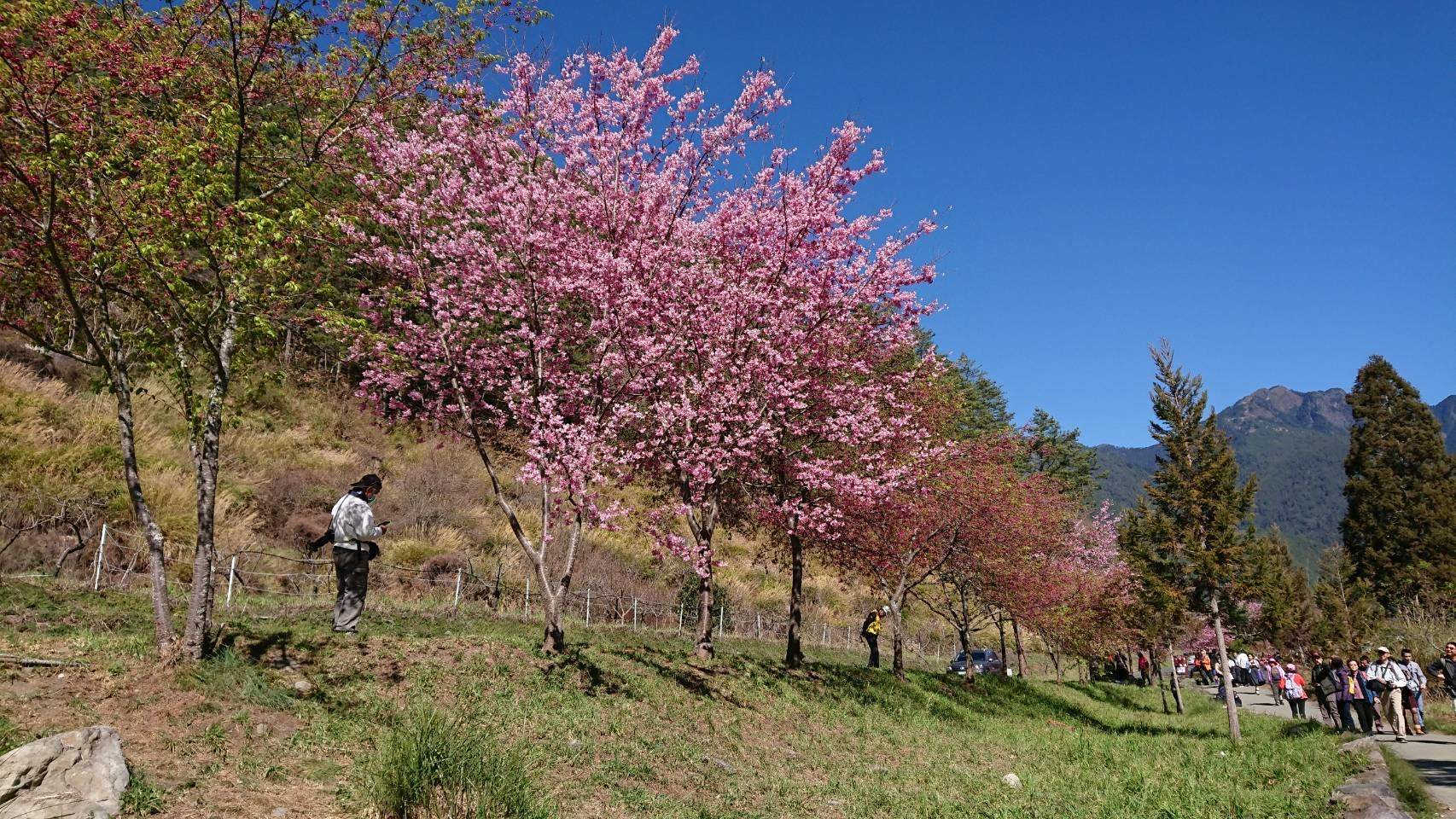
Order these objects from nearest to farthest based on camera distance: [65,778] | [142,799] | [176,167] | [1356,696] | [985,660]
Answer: [65,778] < [142,799] < [176,167] < [1356,696] < [985,660]

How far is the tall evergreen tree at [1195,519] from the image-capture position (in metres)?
21.3

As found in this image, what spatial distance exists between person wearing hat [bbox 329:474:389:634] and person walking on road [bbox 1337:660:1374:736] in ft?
68.9

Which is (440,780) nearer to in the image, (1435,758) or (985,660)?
(1435,758)

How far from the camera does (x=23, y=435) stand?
16344 millimetres

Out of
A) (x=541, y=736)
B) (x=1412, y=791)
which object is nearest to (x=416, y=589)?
(x=541, y=736)

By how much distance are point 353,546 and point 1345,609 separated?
5719cm

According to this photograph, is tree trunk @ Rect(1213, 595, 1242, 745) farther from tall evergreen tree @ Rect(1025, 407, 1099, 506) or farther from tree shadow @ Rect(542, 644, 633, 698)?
tall evergreen tree @ Rect(1025, 407, 1099, 506)

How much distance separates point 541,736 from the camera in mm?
9344

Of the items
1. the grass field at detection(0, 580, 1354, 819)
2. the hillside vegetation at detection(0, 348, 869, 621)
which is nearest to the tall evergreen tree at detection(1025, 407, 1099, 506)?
the hillside vegetation at detection(0, 348, 869, 621)

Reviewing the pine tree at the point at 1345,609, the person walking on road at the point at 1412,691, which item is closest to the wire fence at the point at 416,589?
the person walking on road at the point at 1412,691

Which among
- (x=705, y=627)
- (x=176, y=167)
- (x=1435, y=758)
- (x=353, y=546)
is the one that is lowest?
(x=1435, y=758)

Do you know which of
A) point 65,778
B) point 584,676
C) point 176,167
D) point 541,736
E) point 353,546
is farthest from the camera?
point 584,676

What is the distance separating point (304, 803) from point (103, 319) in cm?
595

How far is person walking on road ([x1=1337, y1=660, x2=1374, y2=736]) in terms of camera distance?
59.0 feet
